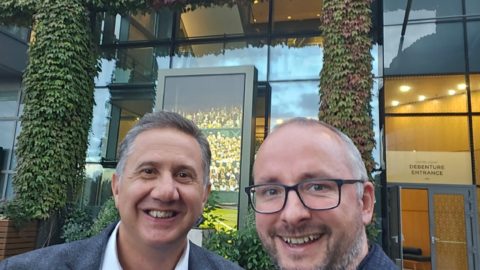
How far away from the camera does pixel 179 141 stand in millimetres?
1747

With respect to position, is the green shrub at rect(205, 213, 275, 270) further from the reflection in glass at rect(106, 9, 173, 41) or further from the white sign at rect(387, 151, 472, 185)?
the reflection in glass at rect(106, 9, 173, 41)

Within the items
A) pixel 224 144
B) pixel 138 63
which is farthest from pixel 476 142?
pixel 138 63

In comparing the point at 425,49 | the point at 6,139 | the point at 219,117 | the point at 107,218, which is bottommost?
the point at 107,218

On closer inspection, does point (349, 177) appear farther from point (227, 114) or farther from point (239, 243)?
point (227, 114)

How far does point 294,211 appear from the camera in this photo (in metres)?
1.28

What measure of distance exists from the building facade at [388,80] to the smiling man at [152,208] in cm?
736

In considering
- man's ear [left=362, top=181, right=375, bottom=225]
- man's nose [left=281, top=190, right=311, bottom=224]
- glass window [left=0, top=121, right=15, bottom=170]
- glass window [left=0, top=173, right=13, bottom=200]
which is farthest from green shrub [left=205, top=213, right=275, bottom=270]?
glass window [left=0, top=121, right=15, bottom=170]

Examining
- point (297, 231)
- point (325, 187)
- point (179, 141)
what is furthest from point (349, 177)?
point (179, 141)

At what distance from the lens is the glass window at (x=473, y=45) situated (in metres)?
9.87

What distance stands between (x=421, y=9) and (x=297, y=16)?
3361 mm

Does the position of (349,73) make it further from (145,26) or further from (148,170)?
(145,26)

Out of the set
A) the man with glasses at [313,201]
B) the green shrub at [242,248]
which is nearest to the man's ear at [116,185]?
the man with glasses at [313,201]

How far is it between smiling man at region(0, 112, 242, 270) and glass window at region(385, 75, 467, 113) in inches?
386

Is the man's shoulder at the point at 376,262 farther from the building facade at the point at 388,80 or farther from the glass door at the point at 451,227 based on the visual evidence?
the glass door at the point at 451,227
